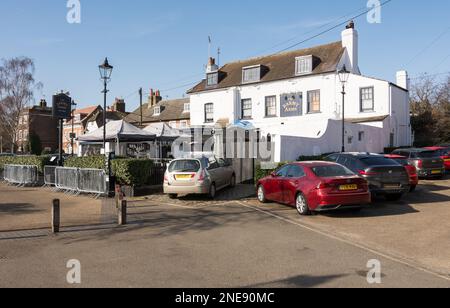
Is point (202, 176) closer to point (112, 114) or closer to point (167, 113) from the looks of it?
point (167, 113)

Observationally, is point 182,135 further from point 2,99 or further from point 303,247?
point 2,99

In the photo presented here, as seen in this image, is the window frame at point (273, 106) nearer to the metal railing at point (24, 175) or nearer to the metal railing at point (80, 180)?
the metal railing at point (24, 175)

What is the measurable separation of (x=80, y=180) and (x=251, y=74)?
72.0 ft

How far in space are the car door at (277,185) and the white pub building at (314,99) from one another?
Answer: 8.48 metres

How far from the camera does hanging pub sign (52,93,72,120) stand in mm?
18609

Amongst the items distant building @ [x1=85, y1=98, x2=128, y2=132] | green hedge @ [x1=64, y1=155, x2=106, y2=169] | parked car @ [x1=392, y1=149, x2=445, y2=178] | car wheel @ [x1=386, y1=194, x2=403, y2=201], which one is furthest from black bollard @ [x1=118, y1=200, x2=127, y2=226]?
distant building @ [x1=85, y1=98, x2=128, y2=132]

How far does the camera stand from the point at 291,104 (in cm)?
3155

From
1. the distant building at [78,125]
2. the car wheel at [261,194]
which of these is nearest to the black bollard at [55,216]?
the car wheel at [261,194]

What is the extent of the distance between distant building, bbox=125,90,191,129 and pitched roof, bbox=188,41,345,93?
34.5 feet

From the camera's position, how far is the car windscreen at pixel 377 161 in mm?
12695

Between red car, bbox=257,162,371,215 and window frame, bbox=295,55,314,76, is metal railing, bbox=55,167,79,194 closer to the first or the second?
red car, bbox=257,162,371,215

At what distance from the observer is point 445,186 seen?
16.2 metres

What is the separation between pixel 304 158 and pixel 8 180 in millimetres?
15915
